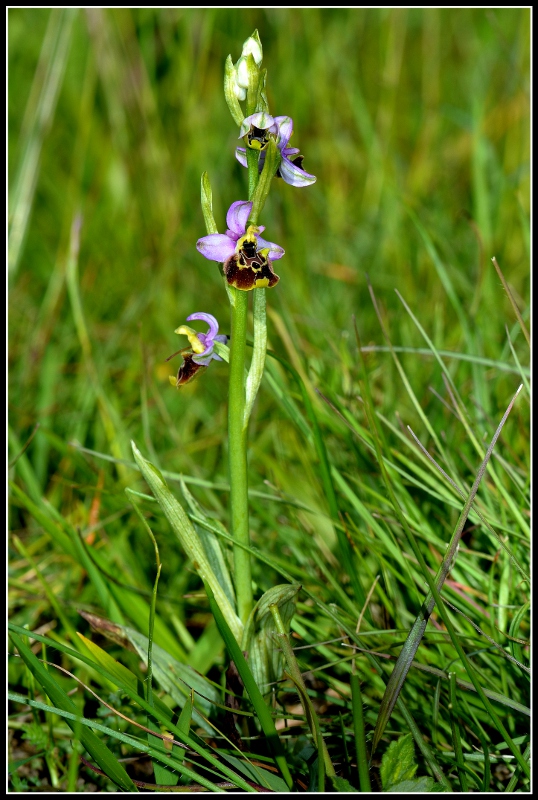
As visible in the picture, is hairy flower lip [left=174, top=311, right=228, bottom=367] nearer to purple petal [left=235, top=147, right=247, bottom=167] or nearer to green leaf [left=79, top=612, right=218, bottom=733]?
purple petal [left=235, top=147, right=247, bottom=167]

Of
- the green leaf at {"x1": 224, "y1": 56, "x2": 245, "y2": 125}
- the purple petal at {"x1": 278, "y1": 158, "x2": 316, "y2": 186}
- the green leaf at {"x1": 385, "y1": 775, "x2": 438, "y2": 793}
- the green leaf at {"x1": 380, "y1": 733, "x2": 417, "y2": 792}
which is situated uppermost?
the green leaf at {"x1": 224, "y1": 56, "x2": 245, "y2": 125}

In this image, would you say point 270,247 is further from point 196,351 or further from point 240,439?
point 240,439

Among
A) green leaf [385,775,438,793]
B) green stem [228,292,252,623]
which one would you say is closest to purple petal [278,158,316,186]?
green stem [228,292,252,623]

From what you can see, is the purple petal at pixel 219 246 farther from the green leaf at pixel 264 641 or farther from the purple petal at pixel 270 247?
the green leaf at pixel 264 641

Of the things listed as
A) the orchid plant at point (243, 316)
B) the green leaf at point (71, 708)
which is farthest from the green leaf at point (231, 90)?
the green leaf at point (71, 708)

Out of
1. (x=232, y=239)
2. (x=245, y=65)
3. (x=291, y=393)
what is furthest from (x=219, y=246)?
(x=291, y=393)

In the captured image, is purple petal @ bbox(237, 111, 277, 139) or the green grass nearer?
purple petal @ bbox(237, 111, 277, 139)
